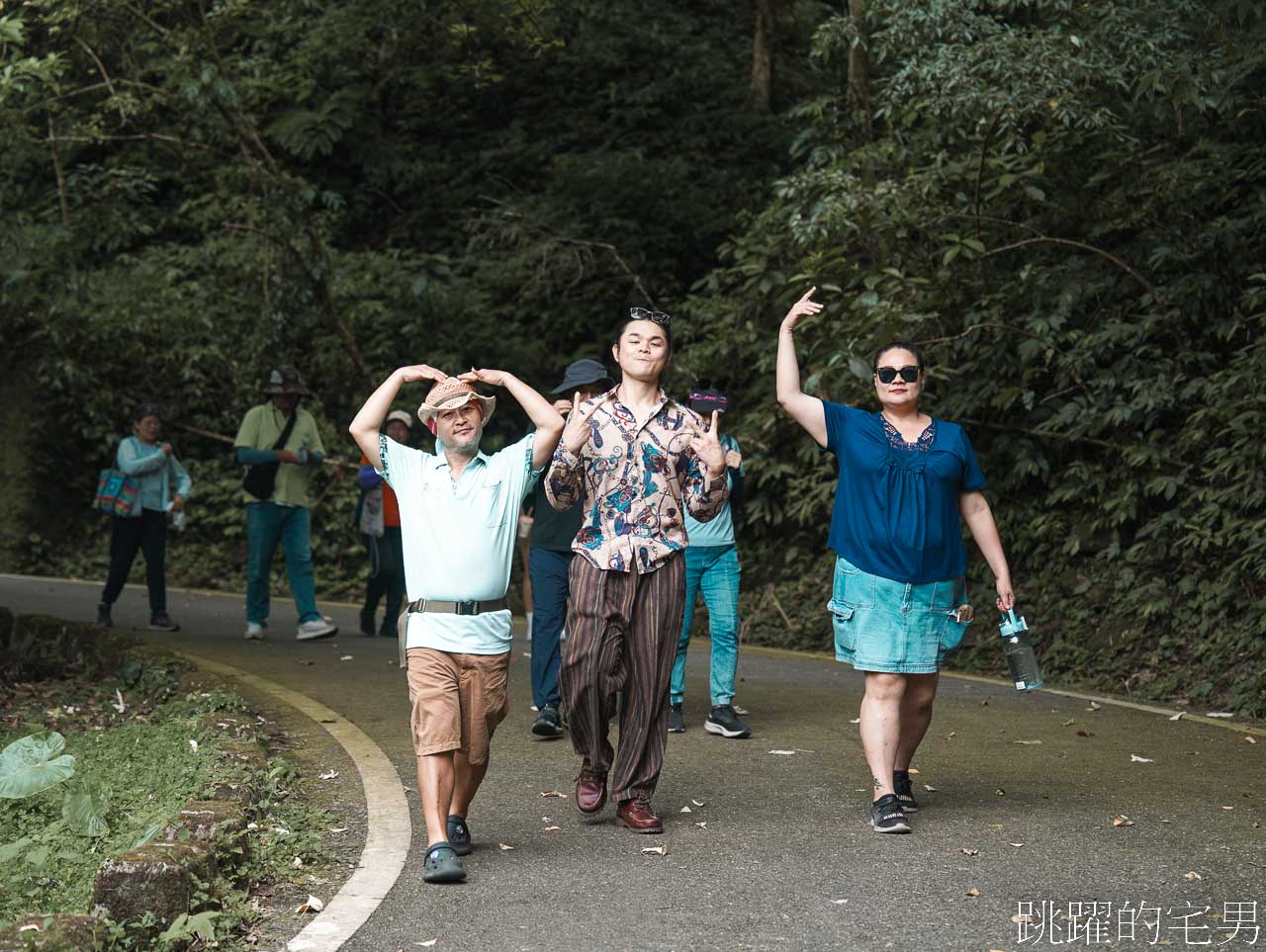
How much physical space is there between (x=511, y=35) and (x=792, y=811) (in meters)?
13.3

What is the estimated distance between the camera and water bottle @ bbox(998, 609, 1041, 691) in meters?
6.17

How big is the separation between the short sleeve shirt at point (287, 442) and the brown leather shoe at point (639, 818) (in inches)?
251

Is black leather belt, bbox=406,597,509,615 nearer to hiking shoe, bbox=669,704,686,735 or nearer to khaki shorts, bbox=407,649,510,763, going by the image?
khaki shorts, bbox=407,649,510,763

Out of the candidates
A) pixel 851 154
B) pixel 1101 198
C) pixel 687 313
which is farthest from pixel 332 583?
pixel 1101 198

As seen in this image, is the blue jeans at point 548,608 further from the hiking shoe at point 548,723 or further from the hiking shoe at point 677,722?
the hiking shoe at point 677,722

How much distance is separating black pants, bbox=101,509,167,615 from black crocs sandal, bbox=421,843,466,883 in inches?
312

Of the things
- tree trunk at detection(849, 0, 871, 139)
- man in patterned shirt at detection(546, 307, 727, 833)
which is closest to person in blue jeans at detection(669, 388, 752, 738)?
man in patterned shirt at detection(546, 307, 727, 833)

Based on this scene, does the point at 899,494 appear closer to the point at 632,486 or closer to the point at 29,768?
the point at 632,486

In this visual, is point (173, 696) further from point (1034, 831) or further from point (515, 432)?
point (515, 432)

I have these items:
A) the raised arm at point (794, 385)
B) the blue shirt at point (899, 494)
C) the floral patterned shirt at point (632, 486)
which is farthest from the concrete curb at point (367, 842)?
the raised arm at point (794, 385)

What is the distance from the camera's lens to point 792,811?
20.9 feet

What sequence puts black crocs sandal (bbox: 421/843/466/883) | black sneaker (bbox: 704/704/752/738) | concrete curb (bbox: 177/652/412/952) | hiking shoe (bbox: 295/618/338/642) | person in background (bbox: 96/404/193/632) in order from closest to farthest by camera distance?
concrete curb (bbox: 177/652/412/952) → black crocs sandal (bbox: 421/843/466/883) → black sneaker (bbox: 704/704/752/738) → hiking shoe (bbox: 295/618/338/642) → person in background (bbox: 96/404/193/632)

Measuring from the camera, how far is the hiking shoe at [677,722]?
27.2ft

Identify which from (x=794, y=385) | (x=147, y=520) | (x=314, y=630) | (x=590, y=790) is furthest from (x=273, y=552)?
(x=794, y=385)
